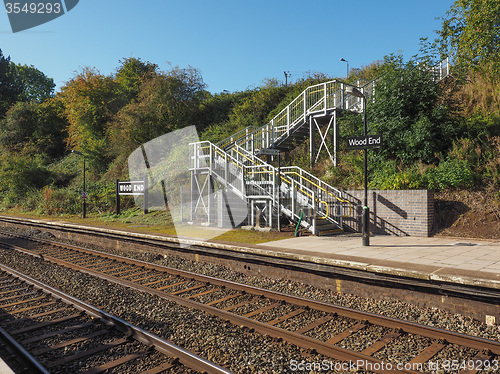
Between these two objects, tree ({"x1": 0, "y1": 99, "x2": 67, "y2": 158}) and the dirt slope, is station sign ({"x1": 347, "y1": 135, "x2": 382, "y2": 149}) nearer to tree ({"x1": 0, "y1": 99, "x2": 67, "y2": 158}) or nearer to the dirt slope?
the dirt slope

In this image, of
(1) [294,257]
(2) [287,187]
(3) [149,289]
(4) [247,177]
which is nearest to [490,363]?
(1) [294,257]

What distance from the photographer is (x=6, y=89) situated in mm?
53094

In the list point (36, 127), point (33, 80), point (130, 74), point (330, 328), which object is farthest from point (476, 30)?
point (33, 80)

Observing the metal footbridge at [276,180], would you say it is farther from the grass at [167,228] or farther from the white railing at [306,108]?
the grass at [167,228]

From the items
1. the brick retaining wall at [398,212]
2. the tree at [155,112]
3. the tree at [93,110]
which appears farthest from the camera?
the tree at [93,110]

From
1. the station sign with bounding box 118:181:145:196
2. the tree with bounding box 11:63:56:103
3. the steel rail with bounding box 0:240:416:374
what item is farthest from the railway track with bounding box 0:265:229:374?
the tree with bounding box 11:63:56:103

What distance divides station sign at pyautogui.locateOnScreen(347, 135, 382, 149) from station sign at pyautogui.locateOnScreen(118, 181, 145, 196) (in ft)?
44.5

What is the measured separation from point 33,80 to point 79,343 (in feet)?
250

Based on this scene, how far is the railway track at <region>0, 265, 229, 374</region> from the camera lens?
14.4 ft

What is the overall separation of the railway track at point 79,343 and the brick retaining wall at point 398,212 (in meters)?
9.07

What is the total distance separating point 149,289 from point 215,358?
11.5ft

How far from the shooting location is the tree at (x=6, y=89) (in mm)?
50656

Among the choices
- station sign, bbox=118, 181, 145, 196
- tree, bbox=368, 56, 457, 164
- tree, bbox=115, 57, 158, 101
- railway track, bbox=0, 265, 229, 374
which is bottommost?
railway track, bbox=0, 265, 229, 374

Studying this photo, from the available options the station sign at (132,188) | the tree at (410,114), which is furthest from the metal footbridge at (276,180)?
the station sign at (132,188)
